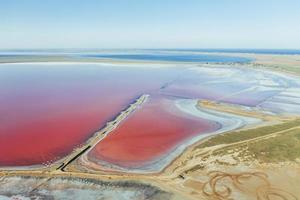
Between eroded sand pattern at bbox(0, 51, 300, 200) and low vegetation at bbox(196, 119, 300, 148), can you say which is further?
low vegetation at bbox(196, 119, 300, 148)

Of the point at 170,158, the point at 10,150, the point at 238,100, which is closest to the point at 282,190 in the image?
the point at 170,158

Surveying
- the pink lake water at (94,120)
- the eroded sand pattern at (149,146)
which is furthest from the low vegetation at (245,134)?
the pink lake water at (94,120)

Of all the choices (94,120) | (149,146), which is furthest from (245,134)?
(94,120)

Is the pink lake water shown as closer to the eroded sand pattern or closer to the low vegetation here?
the eroded sand pattern

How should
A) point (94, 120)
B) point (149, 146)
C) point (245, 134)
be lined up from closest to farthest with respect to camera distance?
point (149, 146)
point (245, 134)
point (94, 120)

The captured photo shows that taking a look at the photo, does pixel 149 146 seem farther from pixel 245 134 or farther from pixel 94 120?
pixel 94 120

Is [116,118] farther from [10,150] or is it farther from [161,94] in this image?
[161,94]

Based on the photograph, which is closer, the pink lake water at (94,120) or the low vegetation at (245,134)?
the pink lake water at (94,120)

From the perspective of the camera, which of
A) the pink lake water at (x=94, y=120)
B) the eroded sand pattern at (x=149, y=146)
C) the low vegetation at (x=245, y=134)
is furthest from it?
A: the low vegetation at (x=245, y=134)

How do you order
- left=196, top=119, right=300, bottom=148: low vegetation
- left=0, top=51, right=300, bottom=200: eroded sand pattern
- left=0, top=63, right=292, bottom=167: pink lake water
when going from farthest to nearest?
left=196, top=119, right=300, bottom=148: low vegetation, left=0, top=63, right=292, bottom=167: pink lake water, left=0, top=51, right=300, bottom=200: eroded sand pattern

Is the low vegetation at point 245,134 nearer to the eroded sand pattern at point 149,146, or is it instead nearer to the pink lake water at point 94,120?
the eroded sand pattern at point 149,146

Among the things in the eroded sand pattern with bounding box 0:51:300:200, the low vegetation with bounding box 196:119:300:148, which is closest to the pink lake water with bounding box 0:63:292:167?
the eroded sand pattern with bounding box 0:51:300:200

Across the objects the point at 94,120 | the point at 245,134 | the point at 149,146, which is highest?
the point at 245,134
